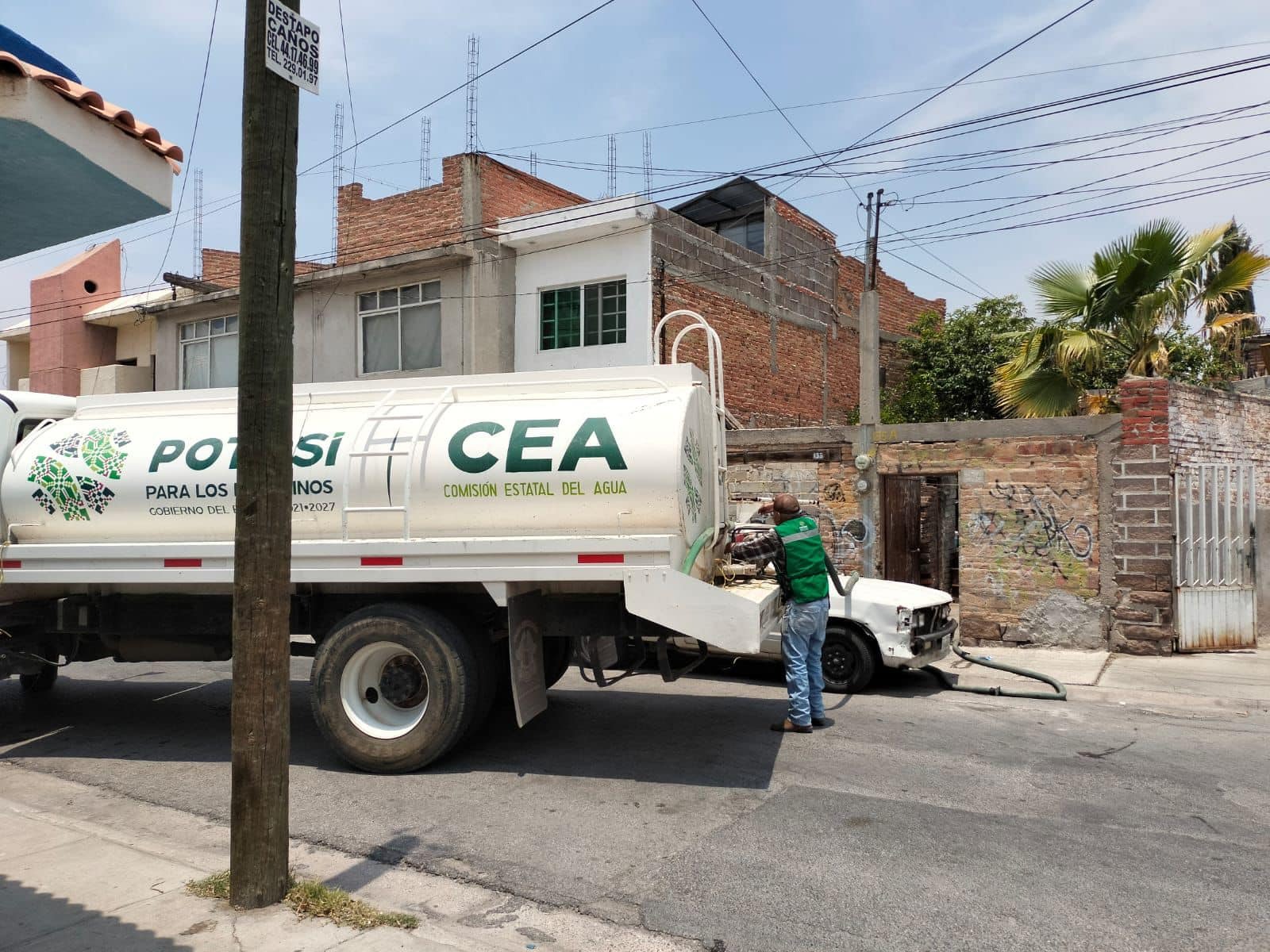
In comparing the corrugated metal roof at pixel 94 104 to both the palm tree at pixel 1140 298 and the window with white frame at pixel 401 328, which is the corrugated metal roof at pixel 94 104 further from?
the window with white frame at pixel 401 328

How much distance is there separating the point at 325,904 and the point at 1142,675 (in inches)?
347

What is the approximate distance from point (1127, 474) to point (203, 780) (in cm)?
1012

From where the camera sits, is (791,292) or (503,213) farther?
(791,292)

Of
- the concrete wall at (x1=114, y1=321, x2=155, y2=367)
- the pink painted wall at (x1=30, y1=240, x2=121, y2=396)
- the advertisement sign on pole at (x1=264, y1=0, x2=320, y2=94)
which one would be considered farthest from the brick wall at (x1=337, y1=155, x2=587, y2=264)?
the advertisement sign on pole at (x1=264, y1=0, x2=320, y2=94)

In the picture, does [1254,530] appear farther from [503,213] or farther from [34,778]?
[503,213]

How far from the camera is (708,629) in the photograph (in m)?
6.11

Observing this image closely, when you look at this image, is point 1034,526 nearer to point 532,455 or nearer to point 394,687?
point 532,455

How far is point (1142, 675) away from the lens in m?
10.1

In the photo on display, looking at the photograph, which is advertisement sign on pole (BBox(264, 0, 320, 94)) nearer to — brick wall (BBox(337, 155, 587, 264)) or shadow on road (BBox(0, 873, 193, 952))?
shadow on road (BBox(0, 873, 193, 952))

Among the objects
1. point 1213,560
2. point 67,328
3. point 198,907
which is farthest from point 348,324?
point 198,907

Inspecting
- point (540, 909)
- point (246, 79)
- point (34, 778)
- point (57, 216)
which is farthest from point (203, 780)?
point (246, 79)

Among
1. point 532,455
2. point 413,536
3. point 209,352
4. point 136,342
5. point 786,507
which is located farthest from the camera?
point 136,342

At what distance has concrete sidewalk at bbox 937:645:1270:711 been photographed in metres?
9.20

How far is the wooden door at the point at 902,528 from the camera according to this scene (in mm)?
13430
